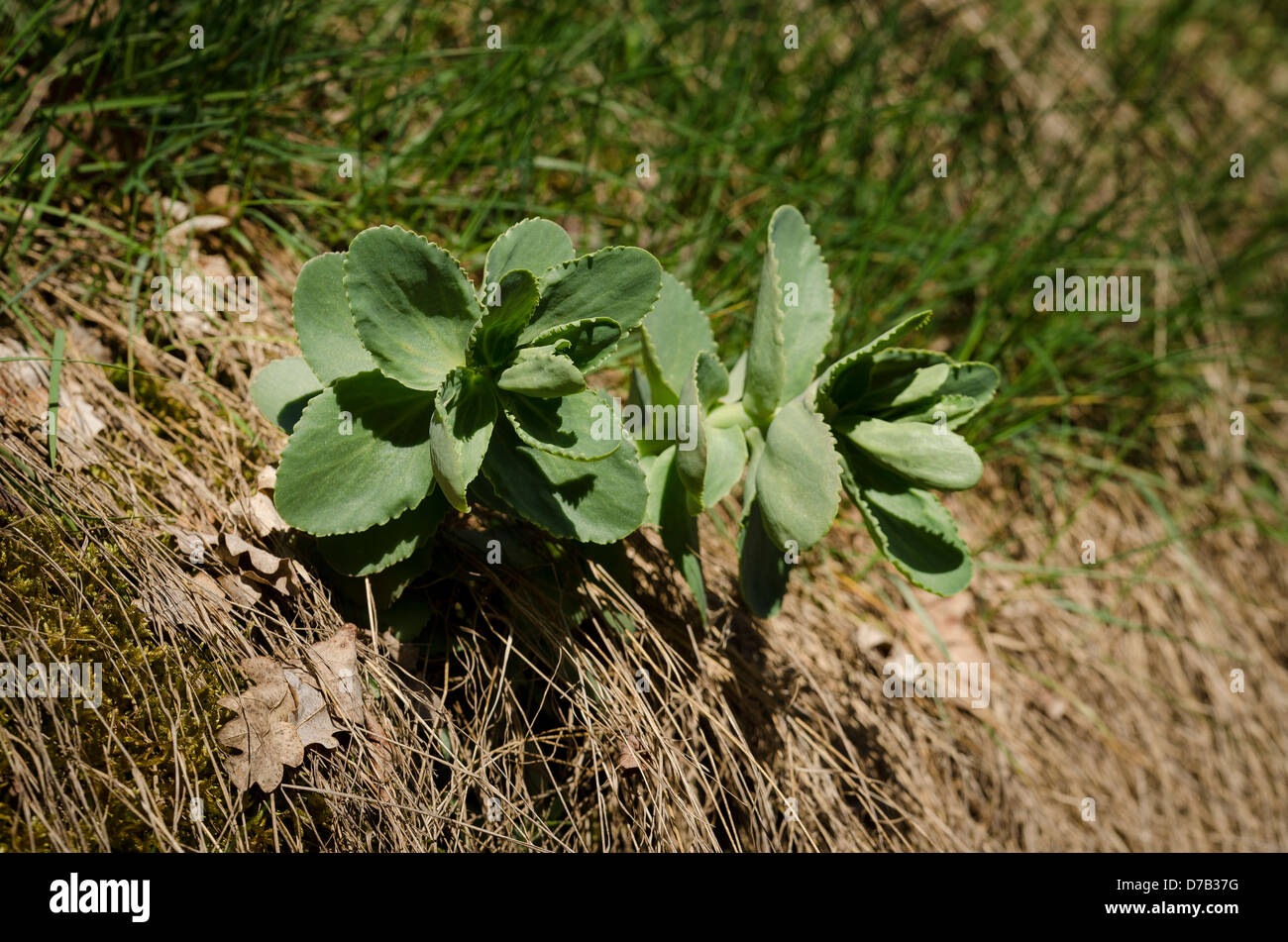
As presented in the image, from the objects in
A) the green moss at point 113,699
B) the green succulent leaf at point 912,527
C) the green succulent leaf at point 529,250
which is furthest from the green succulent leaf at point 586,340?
the green moss at point 113,699

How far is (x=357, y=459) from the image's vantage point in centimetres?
142

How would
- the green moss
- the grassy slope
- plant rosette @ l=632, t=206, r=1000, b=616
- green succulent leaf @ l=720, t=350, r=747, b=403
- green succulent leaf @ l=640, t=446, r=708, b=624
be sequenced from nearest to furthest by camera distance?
the green moss, plant rosette @ l=632, t=206, r=1000, b=616, green succulent leaf @ l=640, t=446, r=708, b=624, green succulent leaf @ l=720, t=350, r=747, b=403, the grassy slope

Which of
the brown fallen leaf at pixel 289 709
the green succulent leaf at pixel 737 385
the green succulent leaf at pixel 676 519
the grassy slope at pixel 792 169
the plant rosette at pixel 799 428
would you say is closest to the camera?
the brown fallen leaf at pixel 289 709

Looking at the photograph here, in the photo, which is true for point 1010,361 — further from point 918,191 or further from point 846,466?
point 846,466

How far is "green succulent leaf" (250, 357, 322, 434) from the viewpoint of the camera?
1499mm

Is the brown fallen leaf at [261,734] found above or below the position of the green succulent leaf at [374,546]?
below

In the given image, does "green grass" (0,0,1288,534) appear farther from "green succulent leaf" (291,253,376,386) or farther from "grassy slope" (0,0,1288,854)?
"green succulent leaf" (291,253,376,386)

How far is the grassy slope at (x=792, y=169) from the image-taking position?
1.98 metres

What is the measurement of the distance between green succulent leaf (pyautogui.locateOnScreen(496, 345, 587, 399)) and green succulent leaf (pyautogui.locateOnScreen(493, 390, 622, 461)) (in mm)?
42

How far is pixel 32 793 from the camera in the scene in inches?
48.0

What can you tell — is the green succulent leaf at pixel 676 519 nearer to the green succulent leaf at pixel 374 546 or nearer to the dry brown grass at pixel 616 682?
the dry brown grass at pixel 616 682

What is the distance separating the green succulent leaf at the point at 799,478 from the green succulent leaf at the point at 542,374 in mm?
374

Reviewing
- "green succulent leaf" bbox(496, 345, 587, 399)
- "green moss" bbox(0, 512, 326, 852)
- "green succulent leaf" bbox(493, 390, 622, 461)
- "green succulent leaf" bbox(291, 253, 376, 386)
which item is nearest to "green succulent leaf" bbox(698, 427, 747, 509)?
"green succulent leaf" bbox(493, 390, 622, 461)

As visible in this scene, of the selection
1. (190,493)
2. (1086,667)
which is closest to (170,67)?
(190,493)
